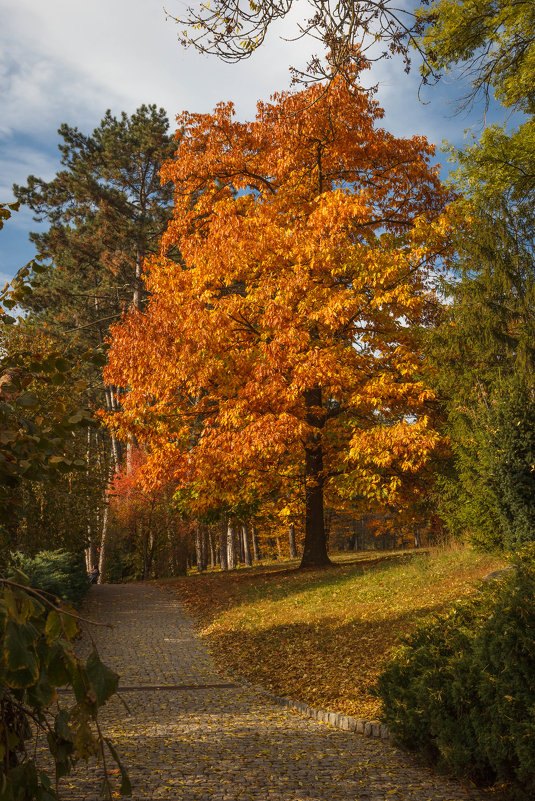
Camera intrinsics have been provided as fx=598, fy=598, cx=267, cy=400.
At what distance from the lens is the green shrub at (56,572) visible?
1008 centimetres

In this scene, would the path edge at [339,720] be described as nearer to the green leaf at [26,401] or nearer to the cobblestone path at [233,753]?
the cobblestone path at [233,753]

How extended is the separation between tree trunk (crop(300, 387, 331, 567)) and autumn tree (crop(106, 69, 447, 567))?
0.22ft

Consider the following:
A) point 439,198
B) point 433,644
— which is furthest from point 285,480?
point 433,644

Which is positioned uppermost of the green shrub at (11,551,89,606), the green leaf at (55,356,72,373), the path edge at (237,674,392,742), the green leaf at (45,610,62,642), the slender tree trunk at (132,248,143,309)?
the slender tree trunk at (132,248,143,309)

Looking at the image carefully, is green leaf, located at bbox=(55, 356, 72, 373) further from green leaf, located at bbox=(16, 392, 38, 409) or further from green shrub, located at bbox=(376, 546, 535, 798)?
green shrub, located at bbox=(376, 546, 535, 798)

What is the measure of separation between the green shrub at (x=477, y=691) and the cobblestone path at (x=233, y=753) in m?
0.25

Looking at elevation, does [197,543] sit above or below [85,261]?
below

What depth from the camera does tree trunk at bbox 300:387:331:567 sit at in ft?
46.6

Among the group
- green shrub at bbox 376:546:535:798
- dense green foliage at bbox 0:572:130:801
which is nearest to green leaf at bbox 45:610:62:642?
dense green foliage at bbox 0:572:130:801

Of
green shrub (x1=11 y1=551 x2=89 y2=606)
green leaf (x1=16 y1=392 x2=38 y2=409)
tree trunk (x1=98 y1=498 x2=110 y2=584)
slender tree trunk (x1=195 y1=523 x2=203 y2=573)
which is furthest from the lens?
slender tree trunk (x1=195 y1=523 x2=203 y2=573)

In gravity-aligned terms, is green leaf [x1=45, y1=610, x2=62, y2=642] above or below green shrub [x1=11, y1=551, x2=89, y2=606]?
above

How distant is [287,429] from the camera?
1112cm

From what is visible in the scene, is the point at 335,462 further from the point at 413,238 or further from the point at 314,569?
the point at 413,238

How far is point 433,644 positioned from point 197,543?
2230 cm
